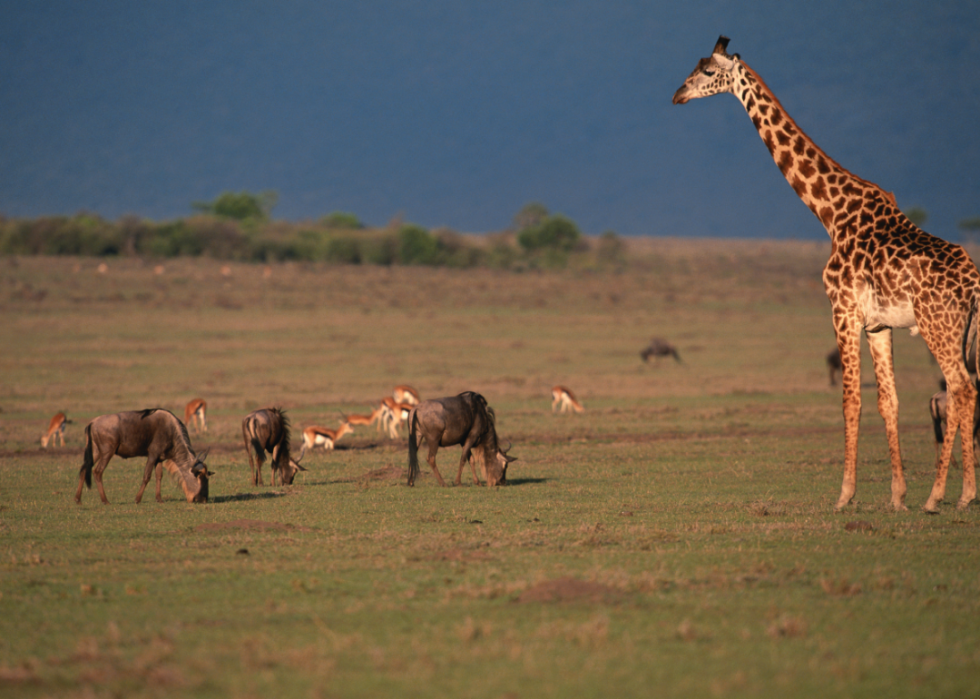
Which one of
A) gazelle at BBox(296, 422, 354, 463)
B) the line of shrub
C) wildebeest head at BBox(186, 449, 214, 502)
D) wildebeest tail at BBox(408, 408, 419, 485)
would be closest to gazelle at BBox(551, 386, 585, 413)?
gazelle at BBox(296, 422, 354, 463)

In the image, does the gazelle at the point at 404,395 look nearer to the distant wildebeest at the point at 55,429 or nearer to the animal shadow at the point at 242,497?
the distant wildebeest at the point at 55,429

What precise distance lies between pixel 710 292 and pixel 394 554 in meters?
60.6

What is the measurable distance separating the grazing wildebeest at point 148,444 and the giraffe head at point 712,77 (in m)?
8.07

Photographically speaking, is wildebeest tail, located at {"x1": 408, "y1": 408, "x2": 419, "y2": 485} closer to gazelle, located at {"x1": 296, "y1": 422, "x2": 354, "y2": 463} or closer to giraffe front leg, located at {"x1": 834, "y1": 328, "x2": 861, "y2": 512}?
gazelle, located at {"x1": 296, "y1": 422, "x2": 354, "y2": 463}

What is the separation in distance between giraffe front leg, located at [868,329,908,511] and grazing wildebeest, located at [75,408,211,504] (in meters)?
8.80

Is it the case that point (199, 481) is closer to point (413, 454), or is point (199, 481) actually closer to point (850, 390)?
point (413, 454)

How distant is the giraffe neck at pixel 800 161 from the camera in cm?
1277

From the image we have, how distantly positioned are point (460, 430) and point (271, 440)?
3.23m

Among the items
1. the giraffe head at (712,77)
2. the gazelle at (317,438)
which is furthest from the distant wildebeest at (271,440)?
the giraffe head at (712,77)

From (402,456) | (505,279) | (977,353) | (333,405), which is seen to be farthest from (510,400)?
(505,279)

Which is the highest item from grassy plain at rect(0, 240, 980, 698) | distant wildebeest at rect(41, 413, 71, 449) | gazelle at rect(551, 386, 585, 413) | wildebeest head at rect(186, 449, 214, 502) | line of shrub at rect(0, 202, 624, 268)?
line of shrub at rect(0, 202, 624, 268)

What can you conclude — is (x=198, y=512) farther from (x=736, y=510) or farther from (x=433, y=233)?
(x=433, y=233)

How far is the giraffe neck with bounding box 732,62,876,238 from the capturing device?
12.8 metres

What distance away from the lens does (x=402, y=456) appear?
21.1m
